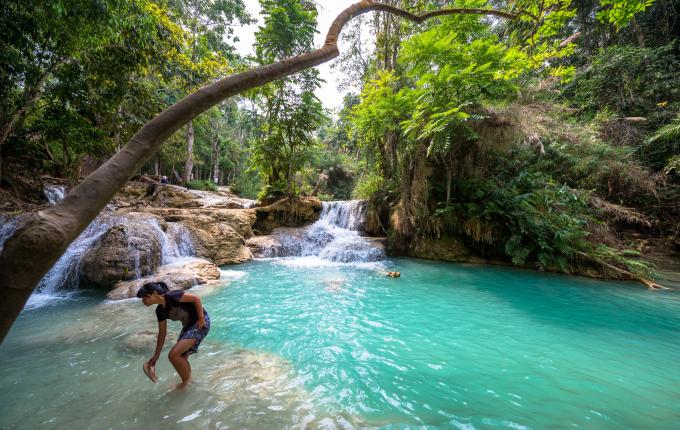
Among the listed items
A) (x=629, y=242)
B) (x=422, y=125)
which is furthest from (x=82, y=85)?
(x=629, y=242)

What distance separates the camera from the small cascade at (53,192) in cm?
1025

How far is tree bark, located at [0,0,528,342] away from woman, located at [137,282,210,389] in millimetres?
1964

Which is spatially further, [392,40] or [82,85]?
[392,40]

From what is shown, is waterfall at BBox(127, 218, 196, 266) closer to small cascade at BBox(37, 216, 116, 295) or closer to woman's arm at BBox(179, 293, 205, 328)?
small cascade at BBox(37, 216, 116, 295)

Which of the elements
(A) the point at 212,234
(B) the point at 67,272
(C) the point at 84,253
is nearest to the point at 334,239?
(A) the point at 212,234

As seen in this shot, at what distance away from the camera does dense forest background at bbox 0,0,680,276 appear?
6367 mm

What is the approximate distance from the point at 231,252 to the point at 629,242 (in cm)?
1606

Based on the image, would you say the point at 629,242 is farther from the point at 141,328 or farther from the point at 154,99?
the point at 154,99

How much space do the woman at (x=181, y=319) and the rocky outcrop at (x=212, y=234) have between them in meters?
6.68

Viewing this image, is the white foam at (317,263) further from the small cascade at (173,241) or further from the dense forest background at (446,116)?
the small cascade at (173,241)

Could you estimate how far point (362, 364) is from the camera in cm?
365

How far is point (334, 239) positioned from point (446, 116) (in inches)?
274

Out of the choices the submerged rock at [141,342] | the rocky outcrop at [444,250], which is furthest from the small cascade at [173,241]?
the rocky outcrop at [444,250]

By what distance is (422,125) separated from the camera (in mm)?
10195
